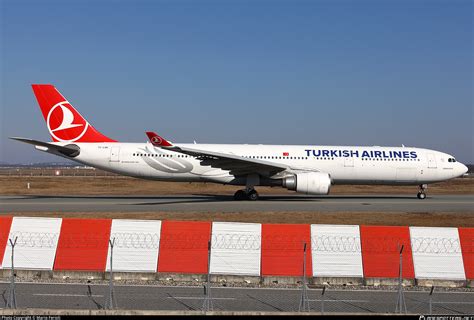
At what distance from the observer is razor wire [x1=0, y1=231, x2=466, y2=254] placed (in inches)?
474

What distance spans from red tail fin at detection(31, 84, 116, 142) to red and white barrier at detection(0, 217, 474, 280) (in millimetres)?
18750

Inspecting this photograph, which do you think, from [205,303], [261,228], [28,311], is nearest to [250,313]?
[205,303]

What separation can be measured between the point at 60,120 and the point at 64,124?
33 centimetres

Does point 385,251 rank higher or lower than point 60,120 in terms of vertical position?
lower

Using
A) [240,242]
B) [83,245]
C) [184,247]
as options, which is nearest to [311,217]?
[240,242]

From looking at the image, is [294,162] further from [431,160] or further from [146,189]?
[146,189]

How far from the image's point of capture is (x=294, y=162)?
30766 millimetres

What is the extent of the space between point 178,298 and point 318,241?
12.3 ft


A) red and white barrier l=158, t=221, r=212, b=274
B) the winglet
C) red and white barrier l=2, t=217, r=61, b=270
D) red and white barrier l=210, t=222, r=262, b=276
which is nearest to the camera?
red and white barrier l=210, t=222, r=262, b=276

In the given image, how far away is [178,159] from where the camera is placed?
3000 centimetres

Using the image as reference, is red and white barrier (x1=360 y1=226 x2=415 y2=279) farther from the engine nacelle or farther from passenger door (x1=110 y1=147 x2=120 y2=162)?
passenger door (x1=110 y1=147 x2=120 y2=162)

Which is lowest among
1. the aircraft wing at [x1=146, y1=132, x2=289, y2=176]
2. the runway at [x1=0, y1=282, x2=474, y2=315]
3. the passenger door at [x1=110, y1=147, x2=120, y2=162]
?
the runway at [x1=0, y1=282, x2=474, y2=315]

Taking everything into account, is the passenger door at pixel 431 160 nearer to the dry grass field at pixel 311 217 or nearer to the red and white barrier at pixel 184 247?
the dry grass field at pixel 311 217

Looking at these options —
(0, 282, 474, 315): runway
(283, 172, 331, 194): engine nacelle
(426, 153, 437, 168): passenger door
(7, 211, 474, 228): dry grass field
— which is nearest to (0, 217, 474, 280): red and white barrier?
(0, 282, 474, 315): runway
